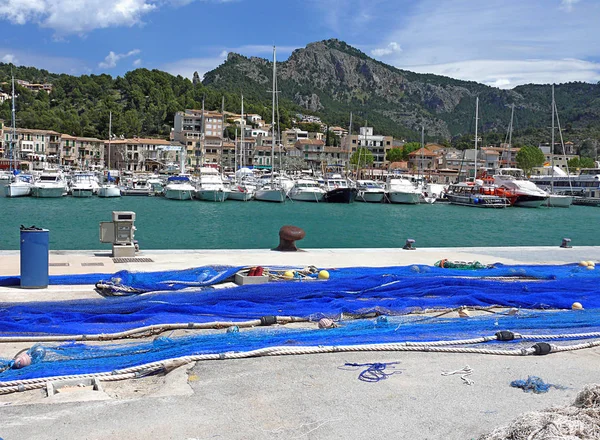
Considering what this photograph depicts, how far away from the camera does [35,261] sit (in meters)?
8.87

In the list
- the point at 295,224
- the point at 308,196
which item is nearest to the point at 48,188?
the point at 308,196

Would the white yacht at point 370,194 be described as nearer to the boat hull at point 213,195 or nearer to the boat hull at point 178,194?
the boat hull at point 213,195

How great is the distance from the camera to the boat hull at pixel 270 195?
207 ft

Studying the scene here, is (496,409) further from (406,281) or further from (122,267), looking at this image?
(122,267)

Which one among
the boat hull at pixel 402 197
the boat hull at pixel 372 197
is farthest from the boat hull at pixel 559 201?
the boat hull at pixel 372 197

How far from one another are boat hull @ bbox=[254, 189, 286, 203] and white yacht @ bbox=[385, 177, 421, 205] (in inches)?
499

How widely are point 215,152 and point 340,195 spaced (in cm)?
6907

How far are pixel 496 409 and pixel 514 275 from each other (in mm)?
6386

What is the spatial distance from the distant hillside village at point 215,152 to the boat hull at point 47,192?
139ft

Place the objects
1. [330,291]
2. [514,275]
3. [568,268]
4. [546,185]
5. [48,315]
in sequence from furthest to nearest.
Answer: [546,185] → [568,268] → [514,275] → [330,291] → [48,315]

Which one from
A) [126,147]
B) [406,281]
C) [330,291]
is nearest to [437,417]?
[330,291]

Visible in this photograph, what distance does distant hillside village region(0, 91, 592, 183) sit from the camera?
119438mm

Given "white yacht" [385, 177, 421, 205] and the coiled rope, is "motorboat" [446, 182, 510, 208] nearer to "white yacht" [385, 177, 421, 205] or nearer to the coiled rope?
"white yacht" [385, 177, 421, 205]

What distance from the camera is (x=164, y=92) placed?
559 feet
